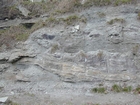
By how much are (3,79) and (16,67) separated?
3.18ft

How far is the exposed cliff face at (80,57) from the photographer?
11.6 meters

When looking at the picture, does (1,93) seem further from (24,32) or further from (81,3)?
(81,3)

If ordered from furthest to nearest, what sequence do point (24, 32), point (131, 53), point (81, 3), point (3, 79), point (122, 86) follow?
point (24, 32) → point (81, 3) → point (3, 79) → point (131, 53) → point (122, 86)

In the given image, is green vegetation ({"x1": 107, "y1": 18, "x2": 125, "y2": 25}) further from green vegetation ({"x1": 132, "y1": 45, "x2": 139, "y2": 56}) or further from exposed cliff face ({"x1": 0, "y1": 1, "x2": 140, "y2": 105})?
green vegetation ({"x1": 132, "y1": 45, "x2": 139, "y2": 56})

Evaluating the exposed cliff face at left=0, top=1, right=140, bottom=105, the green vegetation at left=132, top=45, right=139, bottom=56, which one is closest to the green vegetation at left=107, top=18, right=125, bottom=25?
the exposed cliff face at left=0, top=1, right=140, bottom=105

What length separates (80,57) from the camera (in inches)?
487

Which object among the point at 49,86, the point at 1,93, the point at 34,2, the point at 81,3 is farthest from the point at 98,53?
the point at 34,2

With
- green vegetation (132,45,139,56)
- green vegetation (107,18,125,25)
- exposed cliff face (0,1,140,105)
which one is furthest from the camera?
green vegetation (107,18,125,25)

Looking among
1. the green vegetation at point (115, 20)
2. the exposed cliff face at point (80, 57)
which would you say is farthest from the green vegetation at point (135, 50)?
the green vegetation at point (115, 20)

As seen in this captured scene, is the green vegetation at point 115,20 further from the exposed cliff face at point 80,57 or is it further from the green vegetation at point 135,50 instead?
the green vegetation at point 135,50

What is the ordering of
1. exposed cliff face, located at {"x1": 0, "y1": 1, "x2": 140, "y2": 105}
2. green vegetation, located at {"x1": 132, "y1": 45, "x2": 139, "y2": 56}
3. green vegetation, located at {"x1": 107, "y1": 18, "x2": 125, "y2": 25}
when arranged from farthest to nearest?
green vegetation, located at {"x1": 107, "y1": 18, "x2": 125, "y2": 25} → green vegetation, located at {"x1": 132, "y1": 45, "x2": 139, "y2": 56} → exposed cliff face, located at {"x1": 0, "y1": 1, "x2": 140, "y2": 105}

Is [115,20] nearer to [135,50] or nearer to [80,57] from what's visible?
[135,50]

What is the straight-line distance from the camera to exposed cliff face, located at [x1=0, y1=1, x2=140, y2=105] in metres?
11.6

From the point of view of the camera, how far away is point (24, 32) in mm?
15641
